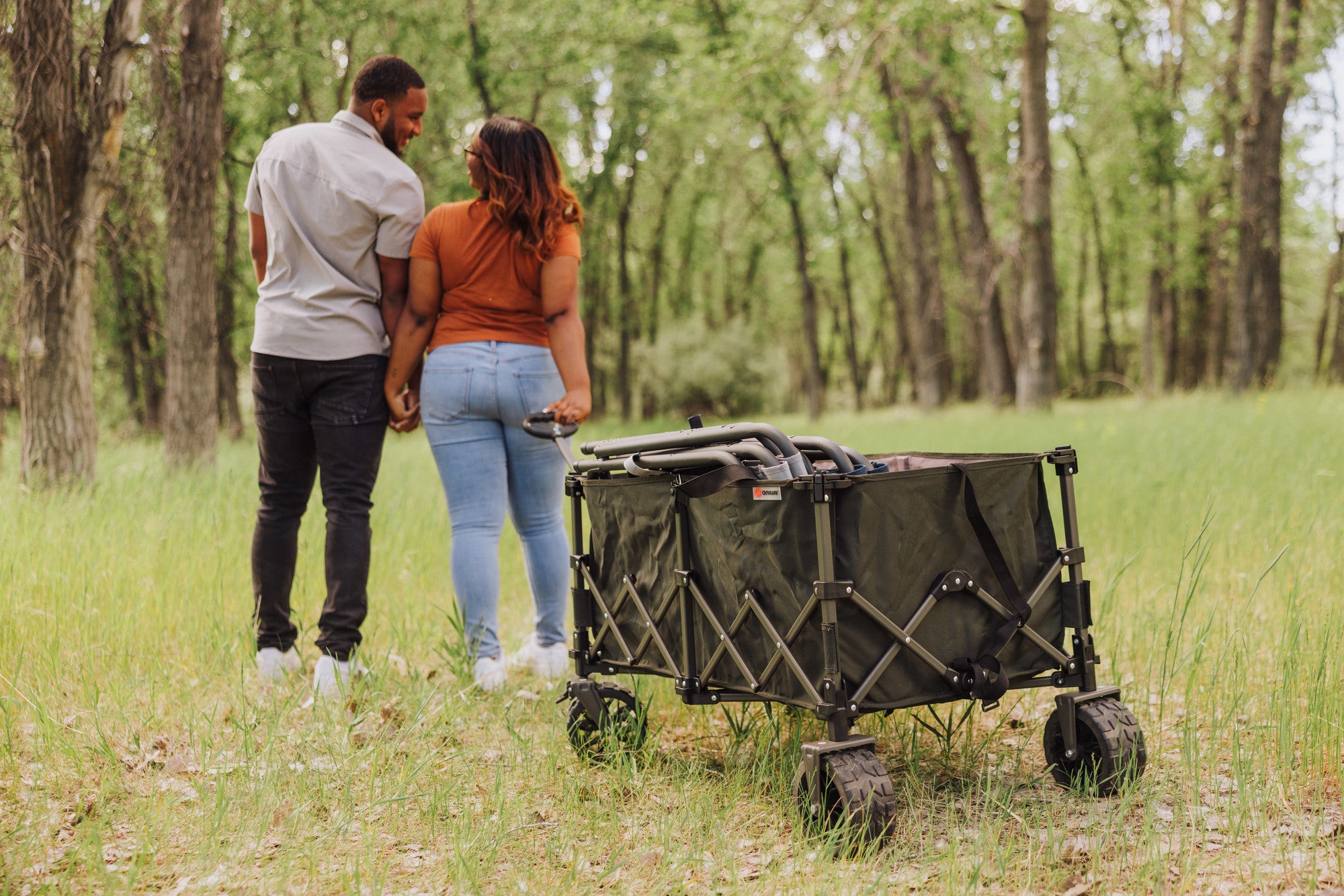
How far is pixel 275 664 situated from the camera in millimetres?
4180

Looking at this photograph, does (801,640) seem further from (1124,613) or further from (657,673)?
(1124,613)

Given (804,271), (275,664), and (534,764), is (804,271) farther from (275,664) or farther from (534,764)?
(534,764)

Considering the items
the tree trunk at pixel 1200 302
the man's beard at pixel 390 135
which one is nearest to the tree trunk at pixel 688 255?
the tree trunk at pixel 1200 302

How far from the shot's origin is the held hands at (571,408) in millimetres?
3932

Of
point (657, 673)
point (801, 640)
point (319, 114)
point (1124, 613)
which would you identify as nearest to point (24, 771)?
point (657, 673)

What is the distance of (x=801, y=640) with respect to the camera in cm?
268

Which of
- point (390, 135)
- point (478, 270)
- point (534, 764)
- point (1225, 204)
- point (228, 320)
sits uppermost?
point (1225, 204)

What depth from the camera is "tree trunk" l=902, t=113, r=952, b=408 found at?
71.6ft

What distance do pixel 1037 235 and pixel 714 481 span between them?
13970 mm

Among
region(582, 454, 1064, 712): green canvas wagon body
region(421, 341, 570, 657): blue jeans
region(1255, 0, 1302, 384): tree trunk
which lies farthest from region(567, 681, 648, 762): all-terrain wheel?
region(1255, 0, 1302, 384): tree trunk

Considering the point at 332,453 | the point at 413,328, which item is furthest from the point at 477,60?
the point at 332,453

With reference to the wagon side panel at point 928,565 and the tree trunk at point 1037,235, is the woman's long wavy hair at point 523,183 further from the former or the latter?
the tree trunk at point 1037,235

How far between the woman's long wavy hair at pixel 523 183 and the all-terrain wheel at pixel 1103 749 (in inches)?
93.8

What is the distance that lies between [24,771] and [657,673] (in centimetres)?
187
